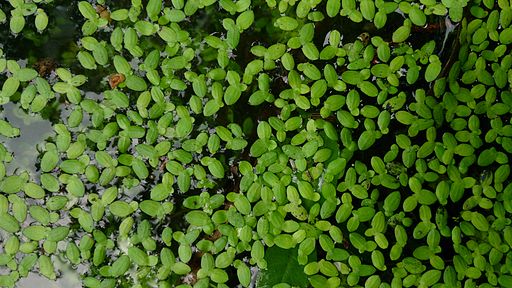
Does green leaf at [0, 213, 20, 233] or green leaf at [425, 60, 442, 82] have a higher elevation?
green leaf at [425, 60, 442, 82]

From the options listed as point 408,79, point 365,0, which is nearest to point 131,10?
point 365,0

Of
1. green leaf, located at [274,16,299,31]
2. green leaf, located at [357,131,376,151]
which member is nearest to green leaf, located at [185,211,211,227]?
green leaf, located at [357,131,376,151]

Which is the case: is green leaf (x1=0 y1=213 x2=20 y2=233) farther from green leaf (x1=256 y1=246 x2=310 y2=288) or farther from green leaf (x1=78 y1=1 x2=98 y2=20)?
green leaf (x1=256 y1=246 x2=310 y2=288)

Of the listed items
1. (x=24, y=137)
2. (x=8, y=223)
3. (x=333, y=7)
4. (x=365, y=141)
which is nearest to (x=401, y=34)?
(x=333, y=7)

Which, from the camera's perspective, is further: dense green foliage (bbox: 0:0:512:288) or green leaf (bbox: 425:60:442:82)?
green leaf (bbox: 425:60:442:82)

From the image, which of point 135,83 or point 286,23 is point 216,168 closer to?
point 135,83

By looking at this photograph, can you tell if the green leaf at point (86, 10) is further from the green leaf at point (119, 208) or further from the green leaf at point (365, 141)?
the green leaf at point (365, 141)

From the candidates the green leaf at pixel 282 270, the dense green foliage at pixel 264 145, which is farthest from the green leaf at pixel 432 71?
the green leaf at pixel 282 270
